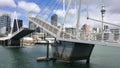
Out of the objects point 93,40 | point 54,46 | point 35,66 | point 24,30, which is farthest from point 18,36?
point 93,40

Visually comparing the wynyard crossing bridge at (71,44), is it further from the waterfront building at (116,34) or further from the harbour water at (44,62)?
the waterfront building at (116,34)

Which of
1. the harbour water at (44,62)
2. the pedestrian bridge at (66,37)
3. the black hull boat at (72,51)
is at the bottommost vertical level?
the harbour water at (44,62)

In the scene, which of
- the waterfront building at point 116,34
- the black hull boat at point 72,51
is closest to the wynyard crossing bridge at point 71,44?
the black hull boat at point 72,51

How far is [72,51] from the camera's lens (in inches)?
1697

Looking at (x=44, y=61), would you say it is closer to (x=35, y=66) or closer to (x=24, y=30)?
(x=35, y=66)

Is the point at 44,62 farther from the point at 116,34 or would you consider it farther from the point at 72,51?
the point at 116,34

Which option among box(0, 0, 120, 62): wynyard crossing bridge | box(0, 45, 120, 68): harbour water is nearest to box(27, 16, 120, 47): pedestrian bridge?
box(0, 0, 120, 62): wynyard crossing bridge

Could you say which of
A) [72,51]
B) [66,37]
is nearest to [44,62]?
[72,51]

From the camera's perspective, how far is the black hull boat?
4322 centimetres

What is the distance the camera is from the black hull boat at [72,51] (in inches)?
1702

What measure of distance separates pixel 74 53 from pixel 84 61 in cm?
371

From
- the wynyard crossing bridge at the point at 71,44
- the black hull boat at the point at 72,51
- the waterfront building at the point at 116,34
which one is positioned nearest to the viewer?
the waterfront building at the point at 116,34

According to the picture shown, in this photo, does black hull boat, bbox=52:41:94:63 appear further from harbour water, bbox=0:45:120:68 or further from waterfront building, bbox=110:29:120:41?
waterfront building, bbox=110:29:120:41

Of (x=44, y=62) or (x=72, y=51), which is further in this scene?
(x=44, y=62)
